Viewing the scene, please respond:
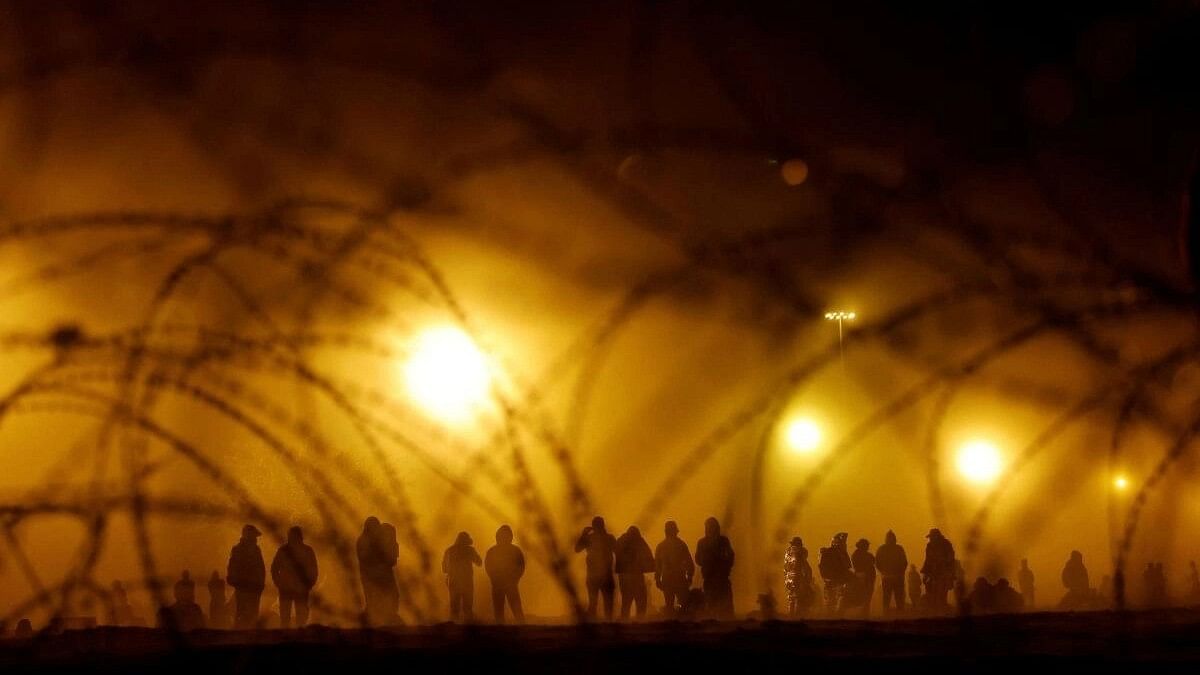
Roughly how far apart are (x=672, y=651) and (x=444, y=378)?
9086 millimetres

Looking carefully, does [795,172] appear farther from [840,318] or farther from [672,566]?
[672,566]

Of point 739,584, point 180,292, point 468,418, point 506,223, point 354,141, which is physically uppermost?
point 354,141

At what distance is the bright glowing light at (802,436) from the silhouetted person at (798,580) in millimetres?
3794

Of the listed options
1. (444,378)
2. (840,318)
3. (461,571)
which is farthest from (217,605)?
(840,318)

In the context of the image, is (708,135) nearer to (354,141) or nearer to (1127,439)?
(354,141)

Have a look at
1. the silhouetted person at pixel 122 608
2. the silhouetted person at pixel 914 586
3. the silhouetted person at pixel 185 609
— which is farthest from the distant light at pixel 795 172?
the silhouetted person at pixel 122 608

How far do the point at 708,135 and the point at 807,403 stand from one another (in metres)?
5.10

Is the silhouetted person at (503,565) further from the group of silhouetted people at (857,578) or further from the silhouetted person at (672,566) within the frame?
the group of silhouetted people at (857,578)

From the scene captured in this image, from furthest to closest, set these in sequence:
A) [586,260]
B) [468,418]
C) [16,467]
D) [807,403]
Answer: [807,403] → [586,260] → [468,418] → [16,467]

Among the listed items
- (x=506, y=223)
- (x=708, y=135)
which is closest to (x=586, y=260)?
(x=506, y=223)

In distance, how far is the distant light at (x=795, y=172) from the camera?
16.6 m

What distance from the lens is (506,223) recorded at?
55.0ft

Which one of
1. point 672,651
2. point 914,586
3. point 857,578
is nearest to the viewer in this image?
point 672,651

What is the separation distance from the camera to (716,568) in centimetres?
1291
